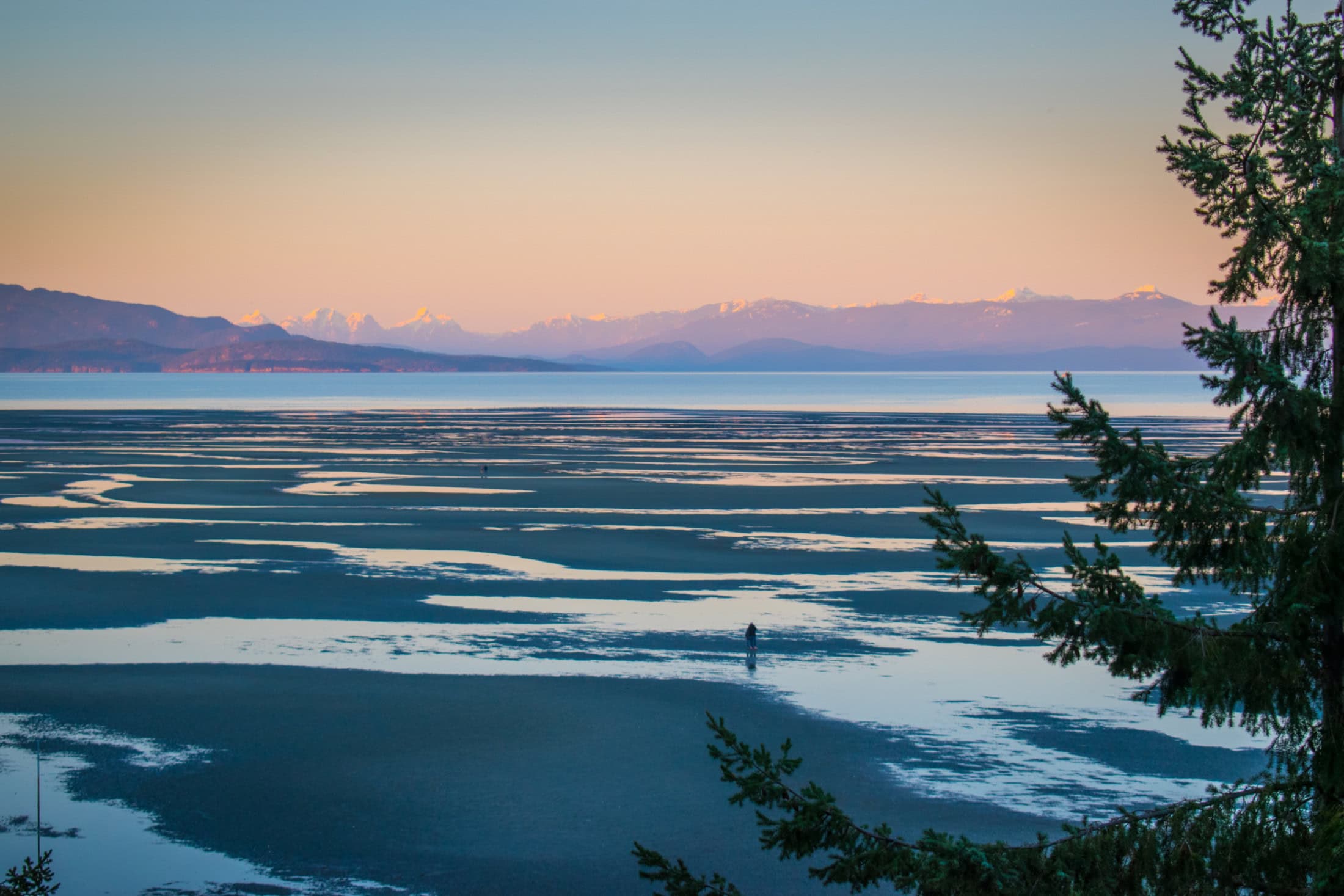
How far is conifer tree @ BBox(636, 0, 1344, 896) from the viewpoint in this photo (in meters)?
7.15

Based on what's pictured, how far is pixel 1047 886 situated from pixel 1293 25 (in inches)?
212

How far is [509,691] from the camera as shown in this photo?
69.5ft

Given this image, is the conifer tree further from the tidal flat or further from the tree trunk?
the tidal flat

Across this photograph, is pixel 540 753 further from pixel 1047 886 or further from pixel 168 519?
pixel 168 519

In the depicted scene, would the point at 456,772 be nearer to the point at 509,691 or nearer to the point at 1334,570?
the point at 509,691

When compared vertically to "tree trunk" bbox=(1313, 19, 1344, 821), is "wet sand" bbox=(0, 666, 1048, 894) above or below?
below

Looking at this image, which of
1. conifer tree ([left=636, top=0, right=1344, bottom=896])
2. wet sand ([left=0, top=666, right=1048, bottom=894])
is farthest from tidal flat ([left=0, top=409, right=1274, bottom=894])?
conifer tree ([left=636, top=0, right=1344, bottom=896])

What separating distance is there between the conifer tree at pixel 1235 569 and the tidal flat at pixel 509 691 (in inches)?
267

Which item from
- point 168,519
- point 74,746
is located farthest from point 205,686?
point 168,519

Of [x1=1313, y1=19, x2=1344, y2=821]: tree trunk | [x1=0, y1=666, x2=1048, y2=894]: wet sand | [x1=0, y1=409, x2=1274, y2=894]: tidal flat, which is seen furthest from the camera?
[x1=0, y1=409, x2=1274, y2=894]: tidal flat

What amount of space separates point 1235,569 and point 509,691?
1510cm

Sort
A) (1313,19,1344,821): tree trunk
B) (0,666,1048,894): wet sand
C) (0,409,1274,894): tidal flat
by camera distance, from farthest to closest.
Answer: (0,409,1274,894): tidal flat, (0,666,1048,894): wet sand, (1313,19,1344,821): tree trunk

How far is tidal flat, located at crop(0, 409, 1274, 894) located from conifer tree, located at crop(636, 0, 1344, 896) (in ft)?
22.3

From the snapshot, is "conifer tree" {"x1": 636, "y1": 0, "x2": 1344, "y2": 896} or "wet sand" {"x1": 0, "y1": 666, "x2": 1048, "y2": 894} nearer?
"conifer tree" {"x1": 636, "y1": 0, "x2": 1344, "y2": 896}
